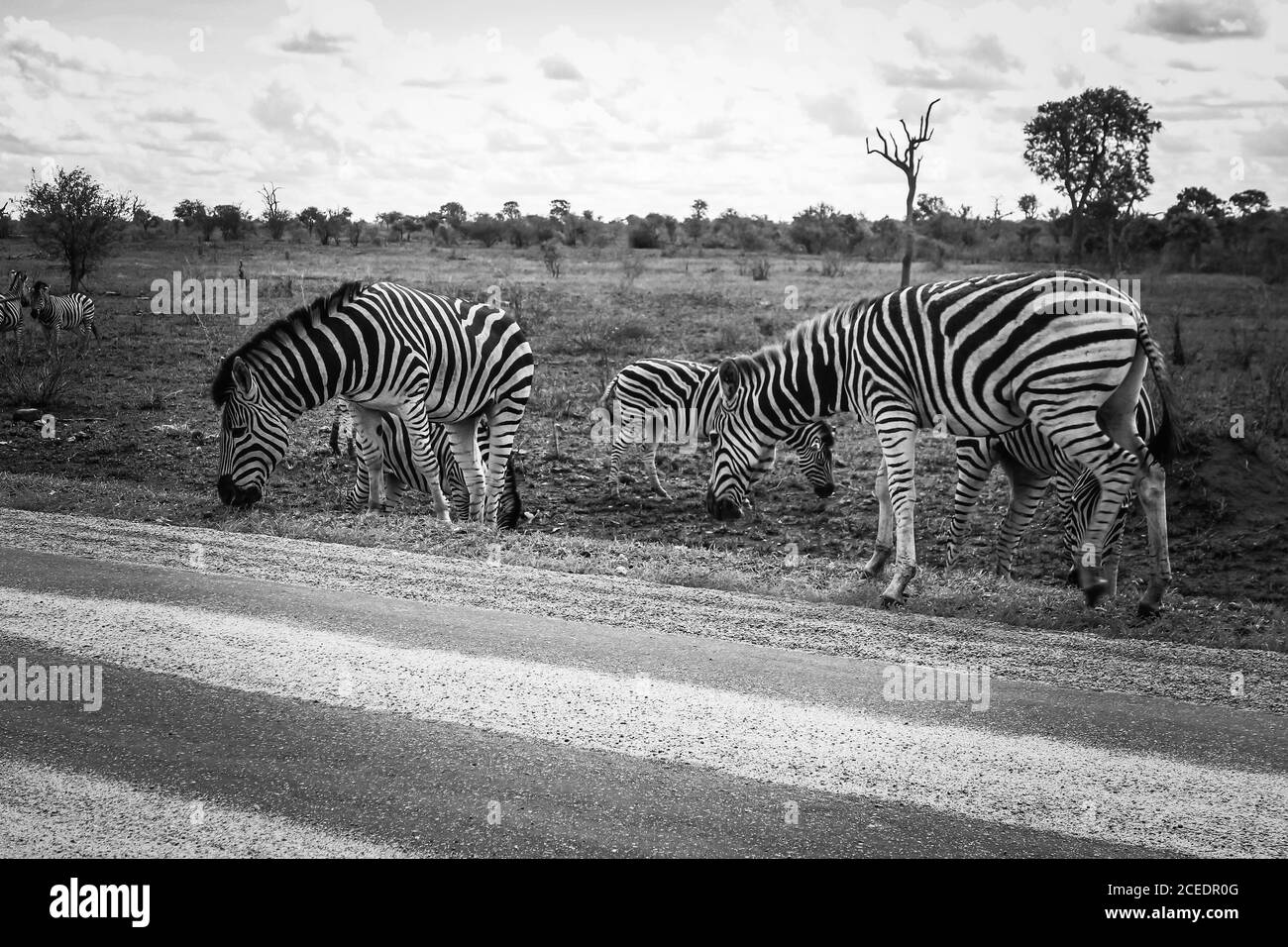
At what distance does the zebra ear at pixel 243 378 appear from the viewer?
11.8 metres

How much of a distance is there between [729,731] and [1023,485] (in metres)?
6.61

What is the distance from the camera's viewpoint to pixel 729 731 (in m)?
5.95

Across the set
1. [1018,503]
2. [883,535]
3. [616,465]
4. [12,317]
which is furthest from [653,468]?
[12,317]

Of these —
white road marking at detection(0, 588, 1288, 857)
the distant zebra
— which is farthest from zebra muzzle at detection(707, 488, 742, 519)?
the distant zebra

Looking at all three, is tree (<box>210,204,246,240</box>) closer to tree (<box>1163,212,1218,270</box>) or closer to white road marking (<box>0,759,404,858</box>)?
tree (<box>1163,212,1218,270</box>)

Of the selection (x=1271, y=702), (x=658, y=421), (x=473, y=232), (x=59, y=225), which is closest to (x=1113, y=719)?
(x=1271, y=702)

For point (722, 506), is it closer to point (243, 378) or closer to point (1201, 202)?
point (243, 378)

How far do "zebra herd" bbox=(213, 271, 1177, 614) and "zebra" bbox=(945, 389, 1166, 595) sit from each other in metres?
0.02

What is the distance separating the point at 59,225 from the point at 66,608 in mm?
27155

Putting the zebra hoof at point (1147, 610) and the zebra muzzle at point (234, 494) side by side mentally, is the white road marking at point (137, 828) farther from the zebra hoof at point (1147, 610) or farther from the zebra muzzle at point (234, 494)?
the zebra muzzle at point (234, 494)

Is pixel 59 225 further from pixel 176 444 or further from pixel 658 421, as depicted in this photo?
pixel 658 421

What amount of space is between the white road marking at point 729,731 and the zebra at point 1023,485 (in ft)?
17.6

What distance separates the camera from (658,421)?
52.5 feet

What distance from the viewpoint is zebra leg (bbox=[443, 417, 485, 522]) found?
13.5 meters
